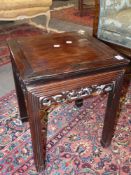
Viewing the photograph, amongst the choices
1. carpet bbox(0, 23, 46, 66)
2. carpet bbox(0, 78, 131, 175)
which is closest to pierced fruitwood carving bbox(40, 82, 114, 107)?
carpet bbox(0, 78, 131, 175)

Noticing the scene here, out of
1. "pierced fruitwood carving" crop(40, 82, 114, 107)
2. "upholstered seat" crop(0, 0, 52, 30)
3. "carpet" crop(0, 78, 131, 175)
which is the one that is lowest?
"carpet" crop(0, 78, 131, 175)

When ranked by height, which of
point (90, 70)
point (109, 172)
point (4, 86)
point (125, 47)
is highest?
point (90, 70)

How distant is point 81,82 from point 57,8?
405 centimetres

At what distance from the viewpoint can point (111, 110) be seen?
100 cm

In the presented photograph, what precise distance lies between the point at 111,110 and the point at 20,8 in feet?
6.79

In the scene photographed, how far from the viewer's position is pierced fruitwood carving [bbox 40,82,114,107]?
2.69ft

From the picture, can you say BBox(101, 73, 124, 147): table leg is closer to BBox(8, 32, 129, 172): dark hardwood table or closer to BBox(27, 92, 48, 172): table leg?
BBox(8, 32, 129, 172): dark hardwood table

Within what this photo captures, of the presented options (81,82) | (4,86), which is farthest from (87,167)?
(4,86)

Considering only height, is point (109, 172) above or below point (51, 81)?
below

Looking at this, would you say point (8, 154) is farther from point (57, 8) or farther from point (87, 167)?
point (57, 8)

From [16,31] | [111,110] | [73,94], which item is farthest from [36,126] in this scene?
[16,31]

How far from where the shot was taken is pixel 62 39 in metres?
1.10

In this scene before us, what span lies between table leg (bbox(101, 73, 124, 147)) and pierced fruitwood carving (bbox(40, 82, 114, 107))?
→ 1.3 inches

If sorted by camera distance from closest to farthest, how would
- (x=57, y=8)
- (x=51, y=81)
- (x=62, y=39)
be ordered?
1. (x=51, y=81)
2. (x=62, y=39)
3. (x=57, y=8)
